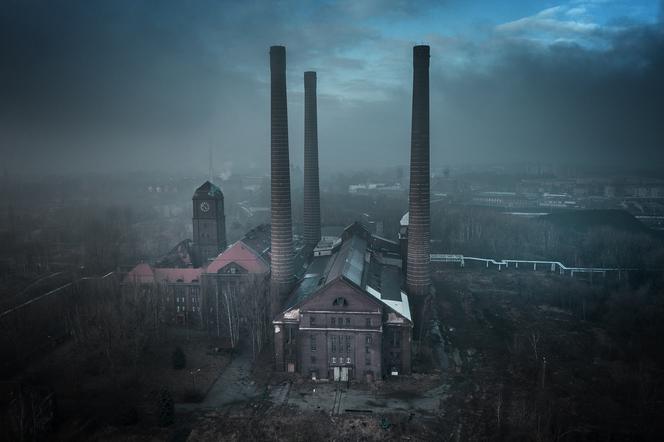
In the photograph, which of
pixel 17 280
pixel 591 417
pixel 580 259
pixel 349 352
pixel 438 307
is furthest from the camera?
pixel 580 259

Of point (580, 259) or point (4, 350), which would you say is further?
point (580, 259)

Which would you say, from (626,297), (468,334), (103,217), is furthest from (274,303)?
(103,217)

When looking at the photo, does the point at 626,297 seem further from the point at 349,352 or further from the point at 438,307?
the point at 349,352

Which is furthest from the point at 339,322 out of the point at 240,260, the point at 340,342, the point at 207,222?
the point at 207,222

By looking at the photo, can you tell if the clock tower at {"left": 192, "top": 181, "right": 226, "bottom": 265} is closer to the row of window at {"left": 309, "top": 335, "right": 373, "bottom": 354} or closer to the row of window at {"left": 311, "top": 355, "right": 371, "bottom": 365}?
the row of window at {"left": 309, "top": 335, "right": 373, "bottom": 354}

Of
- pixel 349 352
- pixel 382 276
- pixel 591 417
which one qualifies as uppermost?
pixel 382 276

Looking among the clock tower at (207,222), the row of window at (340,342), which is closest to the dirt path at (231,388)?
the row of window at (340,342)
